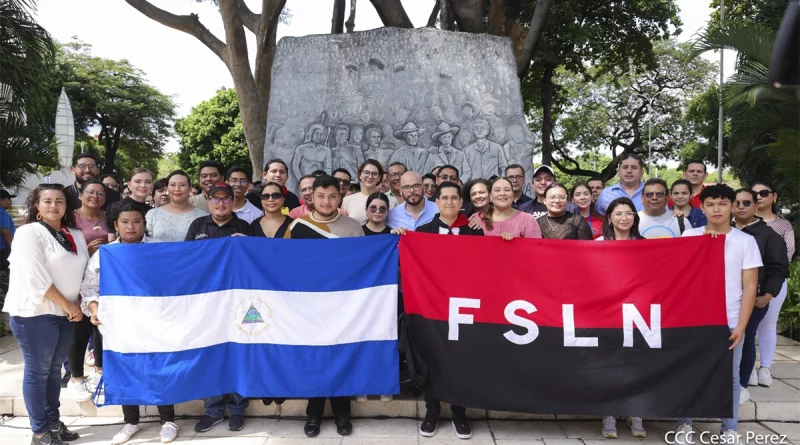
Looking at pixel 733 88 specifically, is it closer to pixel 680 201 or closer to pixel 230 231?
pixel 680 201

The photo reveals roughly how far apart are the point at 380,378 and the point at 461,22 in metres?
9.46

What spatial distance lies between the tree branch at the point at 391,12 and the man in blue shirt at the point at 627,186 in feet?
23.3

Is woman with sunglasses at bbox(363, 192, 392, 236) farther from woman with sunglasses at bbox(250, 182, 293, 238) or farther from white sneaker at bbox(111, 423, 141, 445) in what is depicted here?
white sneaker at bbox(111, 423, 141, 445)

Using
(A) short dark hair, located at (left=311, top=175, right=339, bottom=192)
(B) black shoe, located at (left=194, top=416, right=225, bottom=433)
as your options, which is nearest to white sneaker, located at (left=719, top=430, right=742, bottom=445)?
(A) short dark hair, located at (left=311, top=175, right=339, bottom=192)

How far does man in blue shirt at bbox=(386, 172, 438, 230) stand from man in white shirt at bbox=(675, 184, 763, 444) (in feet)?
7.00

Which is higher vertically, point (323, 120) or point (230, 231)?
point (323, 120)

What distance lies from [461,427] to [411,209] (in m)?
1.86

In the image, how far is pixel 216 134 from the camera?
34562 mm

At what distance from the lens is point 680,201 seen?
532 cm

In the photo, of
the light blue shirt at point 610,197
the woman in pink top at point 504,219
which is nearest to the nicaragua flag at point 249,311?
the woman in pink top at point 504,219

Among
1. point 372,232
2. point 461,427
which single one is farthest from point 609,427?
point 372,232

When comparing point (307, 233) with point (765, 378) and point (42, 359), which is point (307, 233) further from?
point (765, 378)

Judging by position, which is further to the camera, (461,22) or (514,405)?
(461,22)

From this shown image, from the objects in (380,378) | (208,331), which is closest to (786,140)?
(380,378)
